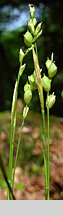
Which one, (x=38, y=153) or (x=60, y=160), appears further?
(x=60, y=160)

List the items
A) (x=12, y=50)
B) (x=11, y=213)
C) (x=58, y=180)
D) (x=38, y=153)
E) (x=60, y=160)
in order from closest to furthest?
(x=11, y=213)
(x=58, y=180)
(x=38, y=153)
(x=60, y=160)
(x=12, y=50)

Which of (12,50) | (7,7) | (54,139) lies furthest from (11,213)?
(12,50)

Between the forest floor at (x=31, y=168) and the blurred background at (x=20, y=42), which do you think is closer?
the forest floor at (x=31, y=168)

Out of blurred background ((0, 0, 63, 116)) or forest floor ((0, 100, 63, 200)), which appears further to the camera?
blurred background ((0, 0, 63, 116))

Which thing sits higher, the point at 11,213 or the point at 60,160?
the point at 11,213

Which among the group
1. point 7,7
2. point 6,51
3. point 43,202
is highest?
point 43,202

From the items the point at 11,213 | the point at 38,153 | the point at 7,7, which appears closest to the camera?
the point at 11,213

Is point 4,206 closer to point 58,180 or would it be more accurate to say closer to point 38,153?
point 58,180

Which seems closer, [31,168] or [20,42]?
[31,168]
